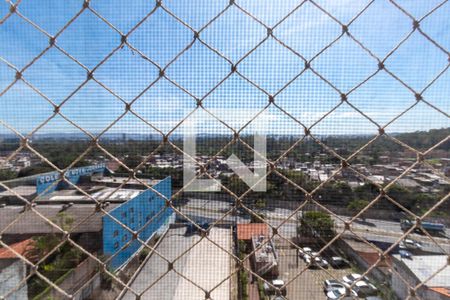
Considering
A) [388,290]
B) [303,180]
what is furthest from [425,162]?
[388,290]

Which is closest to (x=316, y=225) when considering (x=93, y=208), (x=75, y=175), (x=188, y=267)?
(x=188, y=267)

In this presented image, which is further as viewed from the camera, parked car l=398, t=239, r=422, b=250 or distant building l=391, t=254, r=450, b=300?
parked car l=398, t=239, r=422, b=250

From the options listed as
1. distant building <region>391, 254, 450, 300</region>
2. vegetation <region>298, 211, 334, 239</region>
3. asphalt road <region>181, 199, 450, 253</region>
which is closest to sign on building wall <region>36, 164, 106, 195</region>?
asphalt road <region>181, 199, 450, 253</region>

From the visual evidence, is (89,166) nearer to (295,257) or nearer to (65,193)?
(65,193)

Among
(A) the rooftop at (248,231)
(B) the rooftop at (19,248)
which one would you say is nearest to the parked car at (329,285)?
(A) the rooftop at (248,231)

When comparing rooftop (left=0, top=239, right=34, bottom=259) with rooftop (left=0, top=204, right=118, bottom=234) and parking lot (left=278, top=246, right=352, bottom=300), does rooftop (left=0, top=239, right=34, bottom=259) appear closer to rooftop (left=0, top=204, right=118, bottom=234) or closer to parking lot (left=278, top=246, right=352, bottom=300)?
rooftop (left=0, top=204, right=118, bottom=234)

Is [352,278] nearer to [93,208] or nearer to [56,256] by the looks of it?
[93,208]
